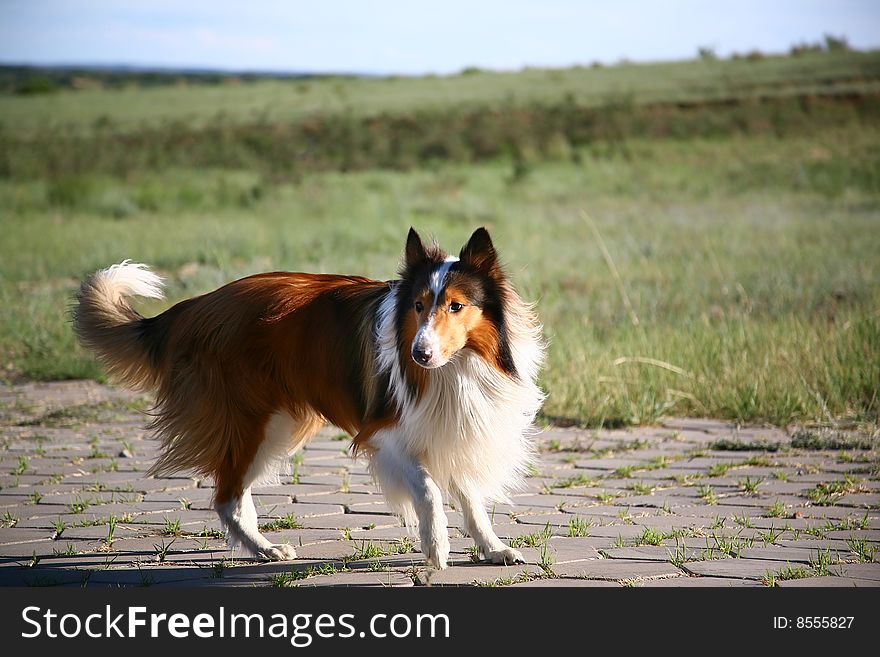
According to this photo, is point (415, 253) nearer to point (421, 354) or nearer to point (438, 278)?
point (438, 278)

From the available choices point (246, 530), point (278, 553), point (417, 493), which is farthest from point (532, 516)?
point (246, 530)

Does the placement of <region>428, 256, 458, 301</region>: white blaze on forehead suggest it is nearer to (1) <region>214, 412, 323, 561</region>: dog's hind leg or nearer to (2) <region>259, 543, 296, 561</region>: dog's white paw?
(1) <region>214, 412, 323, 561</region>: dog's hind leg

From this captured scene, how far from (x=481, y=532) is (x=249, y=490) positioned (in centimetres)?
120

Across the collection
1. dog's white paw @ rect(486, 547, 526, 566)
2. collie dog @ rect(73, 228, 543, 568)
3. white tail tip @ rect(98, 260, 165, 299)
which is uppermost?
white tail tip @ rect(98, 260, 165, 299)

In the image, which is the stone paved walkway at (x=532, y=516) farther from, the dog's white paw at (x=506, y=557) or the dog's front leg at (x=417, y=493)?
the dog's front leg at (x=417, y=493)

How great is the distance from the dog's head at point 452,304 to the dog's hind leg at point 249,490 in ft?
3.15

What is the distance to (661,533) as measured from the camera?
5.10 metres

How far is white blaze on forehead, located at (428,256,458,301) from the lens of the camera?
4.43m

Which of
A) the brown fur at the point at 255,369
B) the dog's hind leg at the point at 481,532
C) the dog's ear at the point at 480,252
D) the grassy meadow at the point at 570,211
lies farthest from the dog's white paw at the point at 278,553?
the grassy meadow at the point at 570,211

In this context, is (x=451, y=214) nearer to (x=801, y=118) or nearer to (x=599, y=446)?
(x=599, y=446)

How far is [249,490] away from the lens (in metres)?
5.00

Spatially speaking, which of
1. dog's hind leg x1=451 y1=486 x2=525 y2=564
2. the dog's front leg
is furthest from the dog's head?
dog's hind leg x1=451 y1=486 x2=525 y2=564

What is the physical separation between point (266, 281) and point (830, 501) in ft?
11.4

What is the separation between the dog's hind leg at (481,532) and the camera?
466 centimetres
